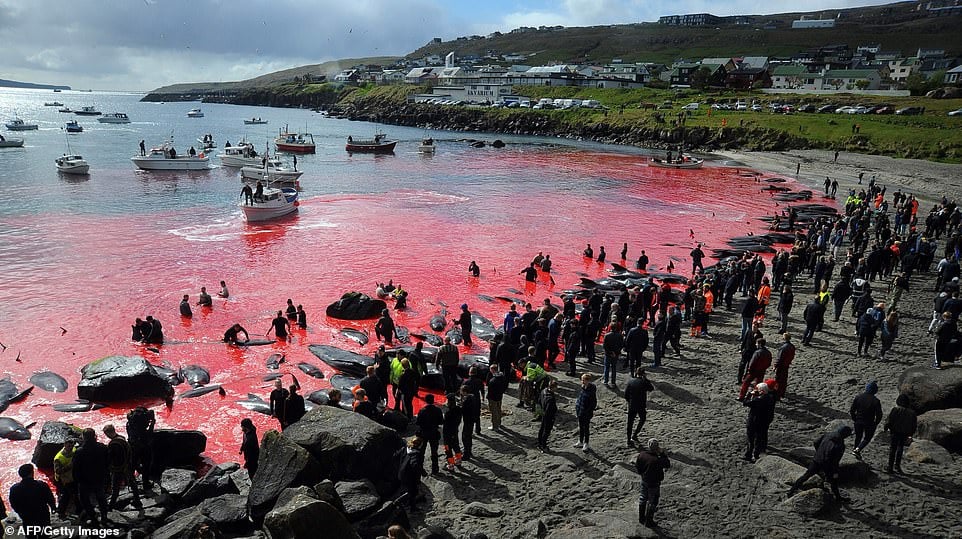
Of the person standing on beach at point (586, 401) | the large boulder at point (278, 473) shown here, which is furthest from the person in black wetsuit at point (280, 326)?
the person standing on beach at point (586, 401)

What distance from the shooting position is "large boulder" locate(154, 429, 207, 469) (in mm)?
13180

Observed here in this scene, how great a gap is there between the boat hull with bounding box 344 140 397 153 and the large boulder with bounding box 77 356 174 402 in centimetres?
8074

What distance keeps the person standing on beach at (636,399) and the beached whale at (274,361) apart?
40.1ft

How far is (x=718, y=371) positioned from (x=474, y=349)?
850 centimetres

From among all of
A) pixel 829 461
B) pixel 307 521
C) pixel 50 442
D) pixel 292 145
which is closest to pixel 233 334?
pixel 50 442

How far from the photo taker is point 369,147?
9494 cm

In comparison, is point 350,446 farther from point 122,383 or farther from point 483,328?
point 483,328

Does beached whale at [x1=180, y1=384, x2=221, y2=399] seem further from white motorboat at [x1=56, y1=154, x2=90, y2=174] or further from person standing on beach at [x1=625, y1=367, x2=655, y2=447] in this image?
white motorboat at [x1=56, y1=154, x2=90, y2=174]

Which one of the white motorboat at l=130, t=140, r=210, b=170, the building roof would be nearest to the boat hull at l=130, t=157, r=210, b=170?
the white motorboat at l=130, t=140, r=210, b=170

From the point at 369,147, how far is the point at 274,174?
37.7 metres

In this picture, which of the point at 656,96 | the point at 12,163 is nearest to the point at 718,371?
the point at 12,163

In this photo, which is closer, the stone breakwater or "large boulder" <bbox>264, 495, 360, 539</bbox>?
"large boulder" <bbox>264, 495, 360, 539</bbox>

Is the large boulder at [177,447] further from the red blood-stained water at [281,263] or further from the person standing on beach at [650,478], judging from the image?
the person standing on beach at [650,478]

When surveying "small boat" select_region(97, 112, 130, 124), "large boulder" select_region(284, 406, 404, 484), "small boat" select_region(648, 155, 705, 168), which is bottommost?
"large boulder" select_region(284, 406, 404, 484)
